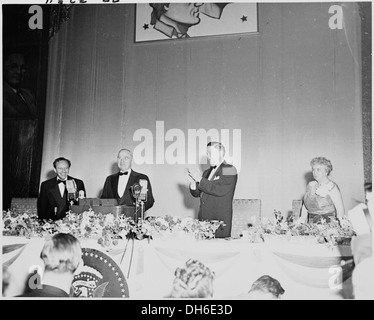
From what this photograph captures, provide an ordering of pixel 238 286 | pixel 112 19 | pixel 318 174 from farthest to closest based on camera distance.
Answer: pixel 112 19 → pixel 318 174 → pixel 238 286

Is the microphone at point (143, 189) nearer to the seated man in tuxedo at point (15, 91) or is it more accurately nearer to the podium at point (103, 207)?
the podium at point (103, 207)

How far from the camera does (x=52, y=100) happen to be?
17.0 ft

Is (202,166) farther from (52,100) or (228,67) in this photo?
(52,100)

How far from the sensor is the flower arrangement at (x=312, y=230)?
4.36m

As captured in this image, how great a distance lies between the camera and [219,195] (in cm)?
477

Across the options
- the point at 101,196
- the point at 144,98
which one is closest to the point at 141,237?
the point at 101,196

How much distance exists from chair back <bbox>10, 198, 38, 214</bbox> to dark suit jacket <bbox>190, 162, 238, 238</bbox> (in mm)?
1477

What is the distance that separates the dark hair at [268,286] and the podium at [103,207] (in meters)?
1.16

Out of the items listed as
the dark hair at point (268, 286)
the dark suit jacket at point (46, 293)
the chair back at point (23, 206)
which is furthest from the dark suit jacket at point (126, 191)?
the dark hair at point (268, 286)

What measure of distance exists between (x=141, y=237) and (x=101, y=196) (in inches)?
28.4

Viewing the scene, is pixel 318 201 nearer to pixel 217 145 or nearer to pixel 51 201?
pixel 217 145

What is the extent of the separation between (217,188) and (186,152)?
1.39ft

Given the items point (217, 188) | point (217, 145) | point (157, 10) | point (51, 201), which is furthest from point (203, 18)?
point (51, 201)

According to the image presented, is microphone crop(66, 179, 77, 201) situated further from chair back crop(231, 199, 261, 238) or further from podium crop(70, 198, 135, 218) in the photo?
chair back crop(231, 199, 261, 238)
